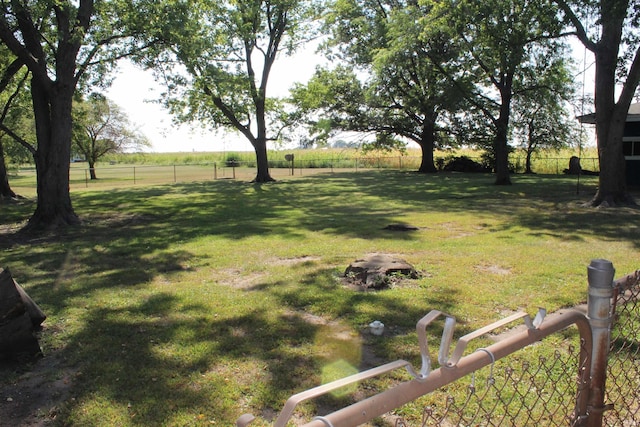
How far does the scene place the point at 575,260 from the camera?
7574mm

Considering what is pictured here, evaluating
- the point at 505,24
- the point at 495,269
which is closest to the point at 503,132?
the point at 505,24

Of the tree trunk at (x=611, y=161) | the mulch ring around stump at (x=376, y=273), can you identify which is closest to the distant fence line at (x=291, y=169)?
the tree trunk at (x=611, y=161)

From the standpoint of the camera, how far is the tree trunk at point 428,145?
3420 cm

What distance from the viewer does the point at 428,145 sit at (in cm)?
3544

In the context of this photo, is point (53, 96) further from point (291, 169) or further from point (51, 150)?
point (291, 169)

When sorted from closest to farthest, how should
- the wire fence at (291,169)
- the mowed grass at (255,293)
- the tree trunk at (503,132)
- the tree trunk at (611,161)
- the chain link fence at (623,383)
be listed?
1. the chain link fence at (623,383)
2. the mowed grass at (255,293)
3. the tree trunk at (611,161)
4. the tree trunk at (503,132)
5. the wire fence at (291,169)

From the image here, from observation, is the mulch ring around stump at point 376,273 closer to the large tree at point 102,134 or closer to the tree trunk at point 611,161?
the tree trunk at point 611,161

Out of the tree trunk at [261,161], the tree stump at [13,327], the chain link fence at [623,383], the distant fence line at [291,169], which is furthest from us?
the distant fence line at [291,169]

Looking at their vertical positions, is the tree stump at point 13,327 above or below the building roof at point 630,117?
below

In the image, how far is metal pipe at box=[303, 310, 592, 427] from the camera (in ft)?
4.42

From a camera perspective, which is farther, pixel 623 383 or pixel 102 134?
pixel 102 134

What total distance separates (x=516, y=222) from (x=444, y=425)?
31.2ft

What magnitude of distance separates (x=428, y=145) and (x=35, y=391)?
111ft

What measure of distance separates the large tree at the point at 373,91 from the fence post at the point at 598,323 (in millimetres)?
24633
